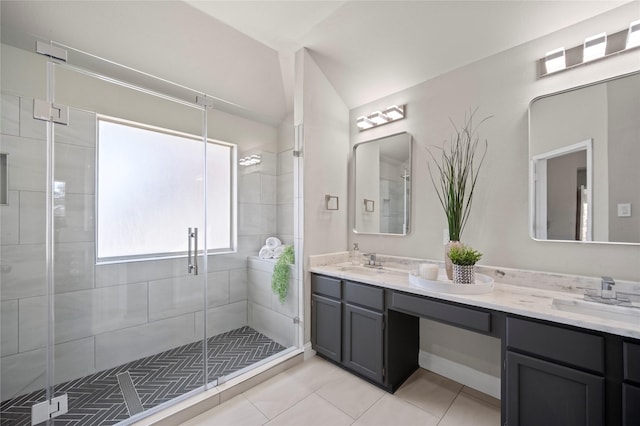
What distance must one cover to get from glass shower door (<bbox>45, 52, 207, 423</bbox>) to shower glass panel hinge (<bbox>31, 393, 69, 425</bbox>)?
174mm

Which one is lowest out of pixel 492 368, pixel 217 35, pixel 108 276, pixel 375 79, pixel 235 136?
pixel 492 368

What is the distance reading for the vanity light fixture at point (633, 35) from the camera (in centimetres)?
150

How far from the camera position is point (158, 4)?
2.05 m

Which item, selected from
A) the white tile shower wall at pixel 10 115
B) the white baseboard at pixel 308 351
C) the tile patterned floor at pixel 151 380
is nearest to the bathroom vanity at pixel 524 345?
the white baseboard at pixel 308 351

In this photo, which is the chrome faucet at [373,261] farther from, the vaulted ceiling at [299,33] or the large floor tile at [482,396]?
the vaulted ceiling at [299,33]

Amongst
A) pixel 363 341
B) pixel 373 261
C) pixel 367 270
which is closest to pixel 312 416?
pixel 363 341

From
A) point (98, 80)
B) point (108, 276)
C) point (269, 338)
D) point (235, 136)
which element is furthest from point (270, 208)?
point (98, 80)

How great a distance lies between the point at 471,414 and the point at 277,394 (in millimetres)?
1354

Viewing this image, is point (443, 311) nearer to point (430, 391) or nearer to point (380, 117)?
point (430, 391)

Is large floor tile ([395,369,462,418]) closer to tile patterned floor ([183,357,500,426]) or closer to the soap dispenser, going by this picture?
tile patterned floor ([183,357,500,426])

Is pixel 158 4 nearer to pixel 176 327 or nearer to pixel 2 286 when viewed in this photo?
pixel 2 286

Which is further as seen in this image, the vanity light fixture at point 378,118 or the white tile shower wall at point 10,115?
the vanity light fixture at point 378,118

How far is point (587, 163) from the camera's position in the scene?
1.63 meters

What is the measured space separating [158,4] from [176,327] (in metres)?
2.80
